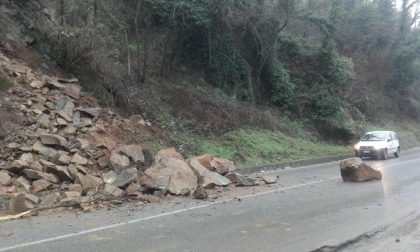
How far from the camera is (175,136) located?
20.5m

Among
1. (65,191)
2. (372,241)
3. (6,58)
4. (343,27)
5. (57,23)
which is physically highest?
(343,27)

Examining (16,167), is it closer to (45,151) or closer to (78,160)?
(45,151)

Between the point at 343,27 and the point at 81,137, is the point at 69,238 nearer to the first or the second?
the point at 81,137

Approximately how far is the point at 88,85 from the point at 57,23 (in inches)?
104

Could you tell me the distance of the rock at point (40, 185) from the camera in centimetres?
1117

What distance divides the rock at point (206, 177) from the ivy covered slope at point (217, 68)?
16.7 ft

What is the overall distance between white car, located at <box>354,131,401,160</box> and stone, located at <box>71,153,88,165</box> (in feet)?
53.3

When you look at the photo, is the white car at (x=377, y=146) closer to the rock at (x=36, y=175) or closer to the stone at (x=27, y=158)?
the stone at (x=27, y=158)

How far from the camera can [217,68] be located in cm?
2819

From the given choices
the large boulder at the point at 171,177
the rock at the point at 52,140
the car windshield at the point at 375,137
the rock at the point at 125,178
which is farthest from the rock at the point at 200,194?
the car windshield at the point at 375,137

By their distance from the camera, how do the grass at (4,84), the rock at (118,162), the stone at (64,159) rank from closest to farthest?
1. the stone at (64,159)
2. the rock at (118,162)
3. the grass at (4,84)

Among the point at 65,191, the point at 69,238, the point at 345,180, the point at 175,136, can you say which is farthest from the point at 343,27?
the point at 69,238

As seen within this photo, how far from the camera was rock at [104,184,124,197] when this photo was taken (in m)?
11.6

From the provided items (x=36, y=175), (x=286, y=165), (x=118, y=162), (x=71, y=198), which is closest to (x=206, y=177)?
(x=118, y=162)
